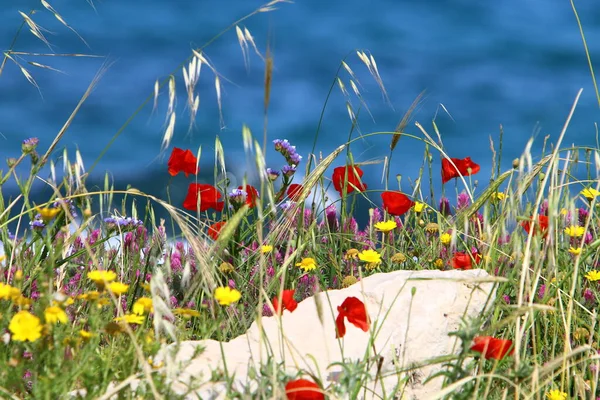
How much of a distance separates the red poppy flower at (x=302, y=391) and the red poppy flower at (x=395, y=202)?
171cm

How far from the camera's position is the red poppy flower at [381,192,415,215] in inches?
135

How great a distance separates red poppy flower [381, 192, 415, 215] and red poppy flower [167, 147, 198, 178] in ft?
2.89

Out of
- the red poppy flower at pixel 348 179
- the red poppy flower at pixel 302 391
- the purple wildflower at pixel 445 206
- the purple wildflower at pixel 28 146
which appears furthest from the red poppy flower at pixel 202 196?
the red poppy flower at pixel 302 391

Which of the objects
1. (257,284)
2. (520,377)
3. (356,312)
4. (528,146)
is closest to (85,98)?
(257,284)

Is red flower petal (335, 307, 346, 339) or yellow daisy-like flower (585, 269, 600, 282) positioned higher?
red flower petal (335, 307, 346, 339)

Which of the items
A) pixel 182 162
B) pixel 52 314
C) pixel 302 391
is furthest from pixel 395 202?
pixel 52 314

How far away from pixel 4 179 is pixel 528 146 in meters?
1.99

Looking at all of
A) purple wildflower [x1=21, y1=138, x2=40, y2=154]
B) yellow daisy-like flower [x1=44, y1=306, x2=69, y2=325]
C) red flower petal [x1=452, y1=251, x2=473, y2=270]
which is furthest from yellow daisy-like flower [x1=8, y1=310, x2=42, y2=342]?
red flower petal [x1=452, y1=251, x2=473, y2=270]

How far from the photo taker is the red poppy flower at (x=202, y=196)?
11.0ft

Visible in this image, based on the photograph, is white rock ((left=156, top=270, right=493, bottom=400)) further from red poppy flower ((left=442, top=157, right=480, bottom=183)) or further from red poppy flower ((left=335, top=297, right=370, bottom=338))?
red poppy flower ((left=442, top=157, right=480, bottom=183))

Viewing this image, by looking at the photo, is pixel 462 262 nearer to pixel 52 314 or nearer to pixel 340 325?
pixel 340 325

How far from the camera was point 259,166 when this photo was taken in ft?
5.96

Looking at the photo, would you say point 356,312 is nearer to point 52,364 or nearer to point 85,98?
point 52,364

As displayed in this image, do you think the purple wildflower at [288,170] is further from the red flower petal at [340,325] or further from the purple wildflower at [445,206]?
the red flower petal at [340,325]
